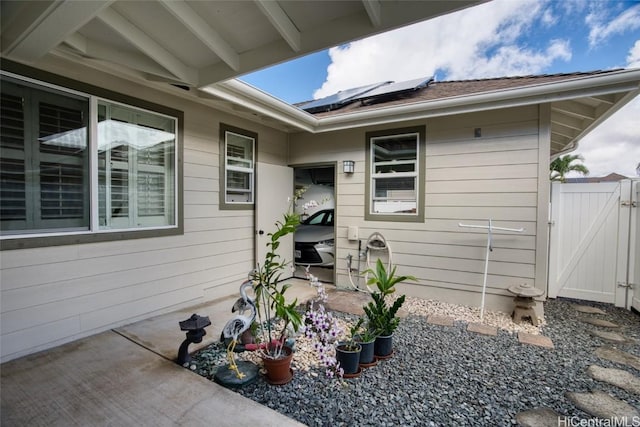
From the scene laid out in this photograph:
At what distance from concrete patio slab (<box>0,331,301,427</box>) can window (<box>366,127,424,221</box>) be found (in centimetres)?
334

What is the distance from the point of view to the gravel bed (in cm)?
186

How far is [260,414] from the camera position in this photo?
1795 mm

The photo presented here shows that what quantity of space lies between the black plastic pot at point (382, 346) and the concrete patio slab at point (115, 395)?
107 cm

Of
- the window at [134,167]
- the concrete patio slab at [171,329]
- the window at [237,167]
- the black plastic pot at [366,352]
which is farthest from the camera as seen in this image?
the window at [237,167]

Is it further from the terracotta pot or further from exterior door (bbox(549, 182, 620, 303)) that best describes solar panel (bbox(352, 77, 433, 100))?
the terracotta pot

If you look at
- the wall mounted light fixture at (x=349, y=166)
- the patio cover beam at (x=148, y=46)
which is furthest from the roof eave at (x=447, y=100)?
the wall mounted light fixture at (x=349, y=166)

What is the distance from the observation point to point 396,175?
4484 mm

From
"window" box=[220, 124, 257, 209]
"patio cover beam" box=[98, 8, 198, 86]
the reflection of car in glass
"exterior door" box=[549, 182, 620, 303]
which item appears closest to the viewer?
"patio cover beam" box=[98, 8, 198, 86]

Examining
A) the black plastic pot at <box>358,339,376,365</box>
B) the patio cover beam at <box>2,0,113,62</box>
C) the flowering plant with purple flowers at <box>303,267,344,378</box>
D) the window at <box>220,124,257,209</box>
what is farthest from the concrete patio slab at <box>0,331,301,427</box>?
the patio cover beam at <box>2,0,113,62</box>

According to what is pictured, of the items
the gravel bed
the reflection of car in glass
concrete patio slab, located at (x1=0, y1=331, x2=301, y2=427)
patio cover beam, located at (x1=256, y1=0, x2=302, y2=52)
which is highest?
patio cover beam, located at (x1=256, y1=0, x2=302, y2=52)

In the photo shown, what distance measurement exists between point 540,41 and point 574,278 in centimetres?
689

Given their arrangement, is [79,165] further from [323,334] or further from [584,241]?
[584,241]

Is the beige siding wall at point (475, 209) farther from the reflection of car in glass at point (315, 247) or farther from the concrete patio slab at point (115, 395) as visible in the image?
the concrete patio slab at point (115, 395)

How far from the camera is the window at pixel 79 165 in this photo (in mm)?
2418
